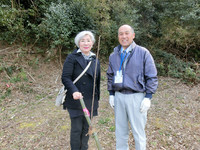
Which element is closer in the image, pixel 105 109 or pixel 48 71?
pixel 105 109

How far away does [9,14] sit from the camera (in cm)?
541

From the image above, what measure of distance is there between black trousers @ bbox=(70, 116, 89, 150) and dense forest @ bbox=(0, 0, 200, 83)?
15.0ft

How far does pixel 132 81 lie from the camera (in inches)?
76.2

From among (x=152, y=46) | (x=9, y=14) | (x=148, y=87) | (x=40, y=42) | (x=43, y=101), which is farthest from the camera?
(x=152, y=46)

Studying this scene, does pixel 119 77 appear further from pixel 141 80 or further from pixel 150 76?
pixel 150 76

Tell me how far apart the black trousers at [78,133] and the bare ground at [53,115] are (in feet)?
2.09

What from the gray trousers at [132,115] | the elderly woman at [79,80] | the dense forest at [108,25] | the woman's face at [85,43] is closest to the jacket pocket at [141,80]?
the gray trousers at [132,115]

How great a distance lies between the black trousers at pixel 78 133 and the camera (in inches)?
84.1

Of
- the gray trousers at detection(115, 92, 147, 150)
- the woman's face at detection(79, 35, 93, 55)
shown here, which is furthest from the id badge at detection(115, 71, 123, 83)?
the woman's face at detection(79, 35, 93, 55)

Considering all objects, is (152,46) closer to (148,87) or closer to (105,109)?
(105,109)

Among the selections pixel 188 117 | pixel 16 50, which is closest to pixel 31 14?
pixel 16 50

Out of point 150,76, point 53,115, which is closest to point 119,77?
point 150,76

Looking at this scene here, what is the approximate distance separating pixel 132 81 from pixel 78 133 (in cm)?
108

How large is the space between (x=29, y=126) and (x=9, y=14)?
13.9 feet
